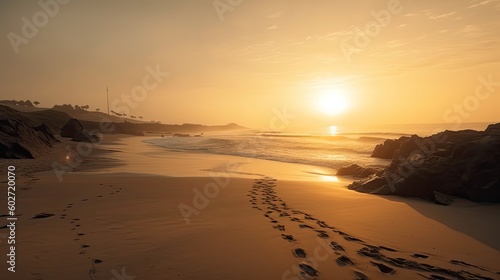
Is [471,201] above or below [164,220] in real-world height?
above

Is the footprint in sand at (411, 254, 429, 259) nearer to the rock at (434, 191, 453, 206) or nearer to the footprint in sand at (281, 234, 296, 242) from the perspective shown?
the footprint in sand at (281, 234, 296, 242)

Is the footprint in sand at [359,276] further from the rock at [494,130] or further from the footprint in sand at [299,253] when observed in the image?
the rock at [494,130]

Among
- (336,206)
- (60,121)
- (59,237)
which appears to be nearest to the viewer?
(59,237)

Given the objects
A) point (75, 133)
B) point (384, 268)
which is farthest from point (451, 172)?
point (75, 133)

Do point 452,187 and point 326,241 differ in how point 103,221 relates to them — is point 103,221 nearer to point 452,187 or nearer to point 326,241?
point 326,241

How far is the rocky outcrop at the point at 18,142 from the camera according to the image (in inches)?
633

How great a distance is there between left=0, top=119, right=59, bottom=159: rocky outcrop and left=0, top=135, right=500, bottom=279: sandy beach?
327 inches

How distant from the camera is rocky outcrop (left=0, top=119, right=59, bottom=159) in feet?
52.7

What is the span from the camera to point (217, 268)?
4.38 metres

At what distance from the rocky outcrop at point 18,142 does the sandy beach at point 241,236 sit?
831cm

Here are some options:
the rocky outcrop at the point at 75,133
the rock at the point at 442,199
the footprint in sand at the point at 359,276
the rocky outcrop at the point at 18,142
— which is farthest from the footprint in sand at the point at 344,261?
the rocky outcrop at the point at 75,133

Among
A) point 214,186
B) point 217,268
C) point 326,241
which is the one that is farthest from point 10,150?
point 326,241

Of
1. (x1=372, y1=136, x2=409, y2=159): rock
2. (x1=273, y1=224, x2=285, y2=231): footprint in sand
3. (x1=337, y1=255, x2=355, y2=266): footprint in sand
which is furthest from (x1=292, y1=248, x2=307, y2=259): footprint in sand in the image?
(x1=372, y1=136, x2=409, y2=159): rock

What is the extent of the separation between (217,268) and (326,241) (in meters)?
2.51
